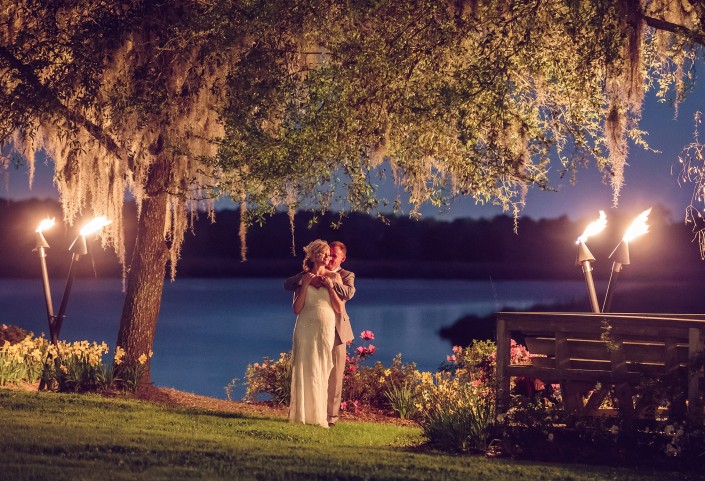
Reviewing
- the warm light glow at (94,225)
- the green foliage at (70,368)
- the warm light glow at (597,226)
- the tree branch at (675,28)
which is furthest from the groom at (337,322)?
the warm light glow at (94,225)

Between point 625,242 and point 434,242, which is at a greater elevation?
point 434,242

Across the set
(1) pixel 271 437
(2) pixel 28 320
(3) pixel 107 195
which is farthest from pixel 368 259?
(1) pixel 271 437

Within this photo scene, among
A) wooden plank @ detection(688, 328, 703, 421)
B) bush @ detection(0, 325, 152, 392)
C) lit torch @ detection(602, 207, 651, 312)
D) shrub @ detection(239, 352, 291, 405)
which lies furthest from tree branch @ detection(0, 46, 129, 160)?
wooden plank @ detection(688, 328, 703, 421)

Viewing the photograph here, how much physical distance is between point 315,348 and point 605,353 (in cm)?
283

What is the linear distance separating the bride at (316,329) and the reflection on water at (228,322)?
14.1 meters

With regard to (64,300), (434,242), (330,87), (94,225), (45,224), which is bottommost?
(64,300)

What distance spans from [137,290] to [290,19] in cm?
438

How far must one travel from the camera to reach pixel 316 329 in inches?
385

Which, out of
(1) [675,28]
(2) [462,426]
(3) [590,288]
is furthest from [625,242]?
(2) [462,426]

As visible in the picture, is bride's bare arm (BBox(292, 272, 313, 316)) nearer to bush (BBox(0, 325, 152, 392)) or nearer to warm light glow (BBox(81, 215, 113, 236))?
bush (BBox(0, 325, 152, 392))

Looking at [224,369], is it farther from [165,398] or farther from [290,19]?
[290,19]

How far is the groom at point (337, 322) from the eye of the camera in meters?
9.85

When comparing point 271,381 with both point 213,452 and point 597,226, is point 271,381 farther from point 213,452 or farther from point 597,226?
point 213,452

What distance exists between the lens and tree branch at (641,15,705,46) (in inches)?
372
